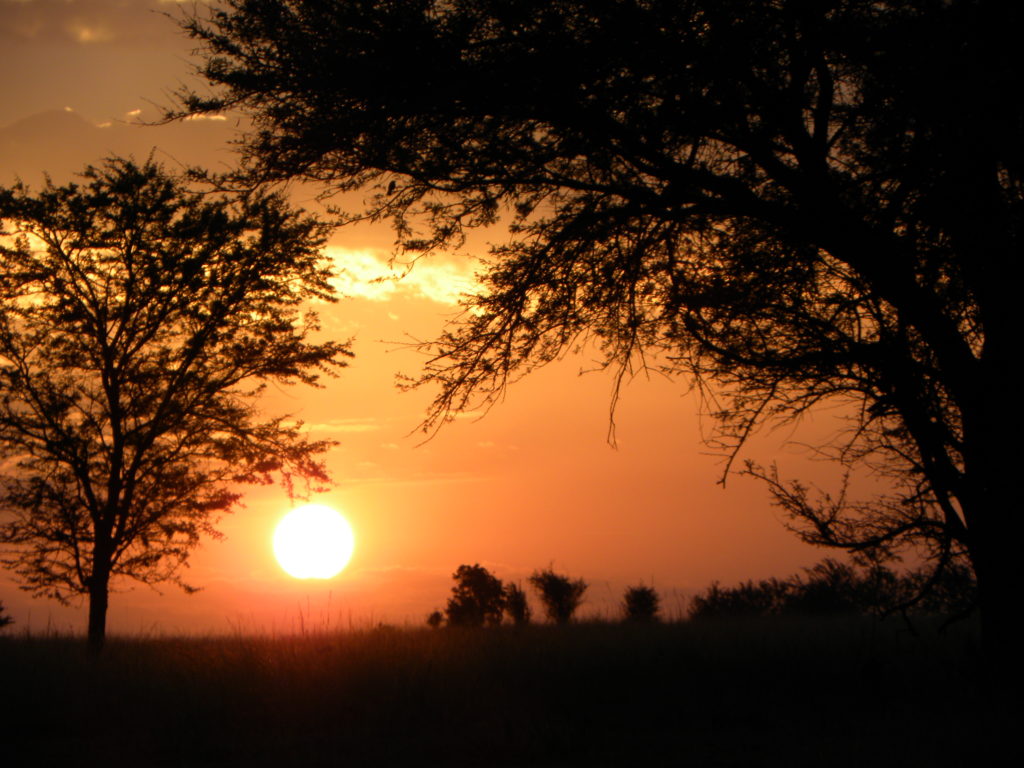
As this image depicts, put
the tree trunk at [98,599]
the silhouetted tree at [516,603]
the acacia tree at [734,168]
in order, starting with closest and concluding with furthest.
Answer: the acacia tree at [734,168]
the tree trunk at [98,599]
the silhouetted tree at [516,603]

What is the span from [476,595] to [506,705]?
2018cm

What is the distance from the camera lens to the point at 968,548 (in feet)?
29.3

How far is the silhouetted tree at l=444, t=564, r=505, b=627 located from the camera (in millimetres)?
28844

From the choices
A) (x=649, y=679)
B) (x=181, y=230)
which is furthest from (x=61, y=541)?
(x=649, y=679)

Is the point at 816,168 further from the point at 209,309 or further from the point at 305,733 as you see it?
the point at 209,309

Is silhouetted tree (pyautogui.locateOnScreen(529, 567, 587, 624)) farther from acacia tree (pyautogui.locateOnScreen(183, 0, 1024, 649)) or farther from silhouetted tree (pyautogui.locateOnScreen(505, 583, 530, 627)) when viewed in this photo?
acacia tree (pyautogui.locateOnScreen(183, 0, 1024, 649))

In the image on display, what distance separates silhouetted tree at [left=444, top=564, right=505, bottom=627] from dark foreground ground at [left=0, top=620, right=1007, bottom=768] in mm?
16016

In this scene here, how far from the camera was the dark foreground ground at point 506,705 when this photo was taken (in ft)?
28.0

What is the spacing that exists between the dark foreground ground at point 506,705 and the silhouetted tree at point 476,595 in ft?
52.5

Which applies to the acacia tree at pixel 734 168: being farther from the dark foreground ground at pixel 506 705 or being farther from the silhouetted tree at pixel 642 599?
the silhouetted tree at pixel 642 599

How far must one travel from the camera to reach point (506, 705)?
979cm

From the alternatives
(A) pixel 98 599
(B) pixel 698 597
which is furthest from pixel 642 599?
(A) pixel 98 599

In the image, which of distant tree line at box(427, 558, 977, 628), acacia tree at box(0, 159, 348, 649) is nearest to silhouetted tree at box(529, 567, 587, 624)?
distant tree line at box(427, 558, 977, 628)

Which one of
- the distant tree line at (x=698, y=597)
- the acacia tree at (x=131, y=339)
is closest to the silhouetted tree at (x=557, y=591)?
the distant tree line at (x=698, y=597)
